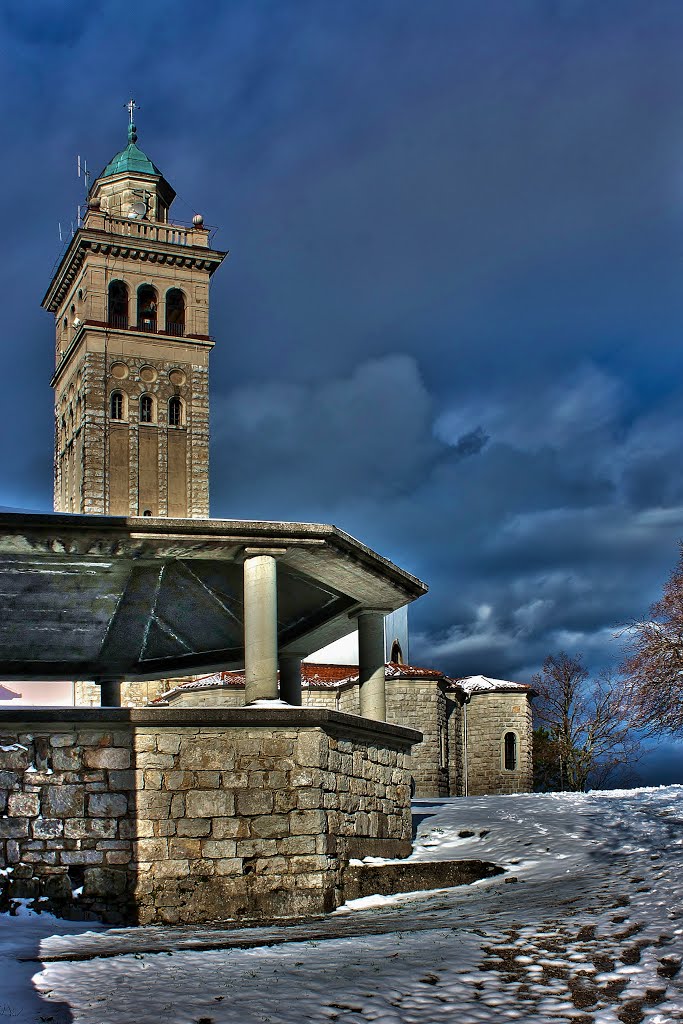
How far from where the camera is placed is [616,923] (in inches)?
348

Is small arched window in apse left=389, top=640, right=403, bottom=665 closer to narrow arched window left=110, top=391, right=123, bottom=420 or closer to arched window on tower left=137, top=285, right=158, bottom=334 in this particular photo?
narrow arched window left=110, top=391, right=123, bottom=420

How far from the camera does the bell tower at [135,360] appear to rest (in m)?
56.0

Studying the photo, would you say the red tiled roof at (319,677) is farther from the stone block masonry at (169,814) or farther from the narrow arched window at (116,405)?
the stone block masonry at (169,814)

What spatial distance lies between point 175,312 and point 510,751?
3154cm

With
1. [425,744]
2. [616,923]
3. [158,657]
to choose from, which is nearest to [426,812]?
[158,657]

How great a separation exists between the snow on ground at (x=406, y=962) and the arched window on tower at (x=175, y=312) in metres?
50.2

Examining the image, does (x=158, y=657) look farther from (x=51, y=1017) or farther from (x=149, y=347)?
(x=149, y=347)

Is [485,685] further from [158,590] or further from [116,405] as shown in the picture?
[158,590]

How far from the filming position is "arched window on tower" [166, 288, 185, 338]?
59.3m

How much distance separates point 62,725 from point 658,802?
9.82 m

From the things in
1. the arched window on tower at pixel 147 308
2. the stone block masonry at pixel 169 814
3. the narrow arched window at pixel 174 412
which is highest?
the arched window on tower at pixel 147 308

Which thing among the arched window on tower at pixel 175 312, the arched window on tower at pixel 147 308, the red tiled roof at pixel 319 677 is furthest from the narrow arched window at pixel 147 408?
the red tiled roof at pixel 319 677

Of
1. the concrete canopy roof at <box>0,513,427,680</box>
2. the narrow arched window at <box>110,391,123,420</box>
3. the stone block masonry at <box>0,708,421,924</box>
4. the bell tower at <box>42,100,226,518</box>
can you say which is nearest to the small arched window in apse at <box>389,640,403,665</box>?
the bell tower at <box>42,100,226,518</box>

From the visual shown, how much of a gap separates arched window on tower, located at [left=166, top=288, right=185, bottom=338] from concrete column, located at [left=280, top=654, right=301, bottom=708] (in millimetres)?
44119
